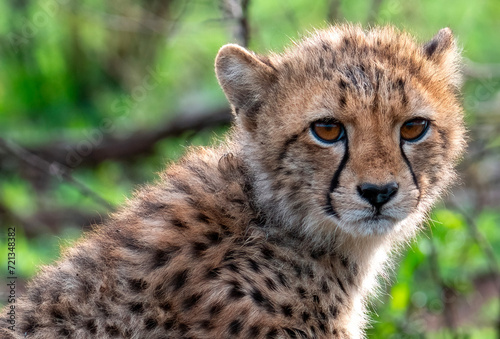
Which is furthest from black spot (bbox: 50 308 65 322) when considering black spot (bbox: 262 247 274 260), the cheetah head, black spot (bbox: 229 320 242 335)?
the cheetah head

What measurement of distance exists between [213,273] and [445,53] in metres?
1.74

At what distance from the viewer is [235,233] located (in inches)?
144

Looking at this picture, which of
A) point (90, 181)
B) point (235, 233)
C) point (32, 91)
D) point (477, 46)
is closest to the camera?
point (235, 233)

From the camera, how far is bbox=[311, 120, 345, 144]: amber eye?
3549mm

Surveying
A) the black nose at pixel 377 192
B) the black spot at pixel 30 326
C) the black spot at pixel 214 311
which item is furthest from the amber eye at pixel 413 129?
the black spot at pixel 30 326

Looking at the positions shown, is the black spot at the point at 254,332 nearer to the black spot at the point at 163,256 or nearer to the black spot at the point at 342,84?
the black spot at the point at 163,256

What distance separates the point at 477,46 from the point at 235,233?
811 centimetres

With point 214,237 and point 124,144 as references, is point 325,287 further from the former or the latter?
point 124,144

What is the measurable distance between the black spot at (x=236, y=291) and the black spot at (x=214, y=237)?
0.25 m

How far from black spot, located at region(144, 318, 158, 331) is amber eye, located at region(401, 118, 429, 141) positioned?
1377 millimetres

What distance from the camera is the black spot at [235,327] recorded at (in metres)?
3.34

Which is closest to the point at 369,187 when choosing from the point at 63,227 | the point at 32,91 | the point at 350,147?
the point at 350,147

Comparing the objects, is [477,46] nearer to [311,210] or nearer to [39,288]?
[311,210]

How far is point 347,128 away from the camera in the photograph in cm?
353
